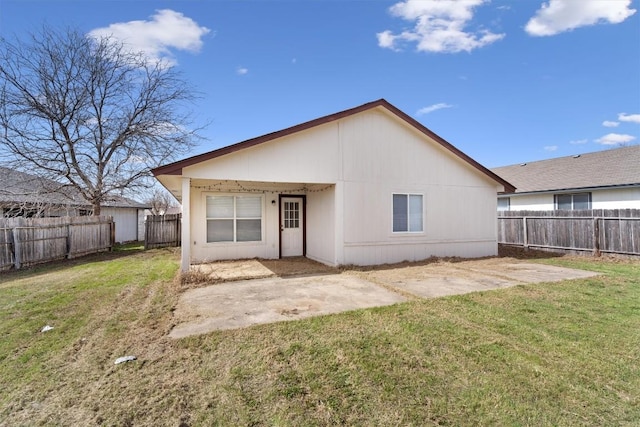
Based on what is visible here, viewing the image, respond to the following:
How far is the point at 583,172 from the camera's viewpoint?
15.5 metres

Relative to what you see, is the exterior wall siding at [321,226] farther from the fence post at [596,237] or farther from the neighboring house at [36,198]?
the neighboring house at [36,198]

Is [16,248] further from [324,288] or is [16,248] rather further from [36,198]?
[324,288]

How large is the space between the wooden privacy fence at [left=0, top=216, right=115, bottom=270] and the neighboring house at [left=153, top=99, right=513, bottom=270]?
465 cm

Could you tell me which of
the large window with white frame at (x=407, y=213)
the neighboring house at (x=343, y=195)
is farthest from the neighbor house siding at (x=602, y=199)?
the large window with white frame at (x=407, y=213)

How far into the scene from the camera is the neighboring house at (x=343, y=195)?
832 cm

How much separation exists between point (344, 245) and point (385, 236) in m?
1.41

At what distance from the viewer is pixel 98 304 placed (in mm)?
5684

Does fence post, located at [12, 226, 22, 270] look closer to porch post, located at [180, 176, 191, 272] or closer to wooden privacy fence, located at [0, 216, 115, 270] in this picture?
wooden privacy fence, located at [0, 216, 115, 270]

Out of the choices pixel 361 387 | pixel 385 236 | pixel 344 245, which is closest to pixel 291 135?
pixel 344 245

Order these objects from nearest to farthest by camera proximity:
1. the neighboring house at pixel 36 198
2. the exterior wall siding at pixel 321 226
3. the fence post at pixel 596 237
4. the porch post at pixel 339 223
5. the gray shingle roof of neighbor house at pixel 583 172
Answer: the porch post at pixel 339 223
the exterior wall siding at pixel 321 226
the fence post at pixel 596 237
the gray shingle roof of neighbor house at pixel 583 172
the neighboring house at pixel 36 198

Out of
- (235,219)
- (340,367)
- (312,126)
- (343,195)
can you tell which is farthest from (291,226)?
(340,367)

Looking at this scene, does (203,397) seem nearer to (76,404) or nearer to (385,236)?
(76,404)

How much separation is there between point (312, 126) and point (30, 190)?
1647 centimetres

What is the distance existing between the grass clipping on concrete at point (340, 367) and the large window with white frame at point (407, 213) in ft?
14.6
